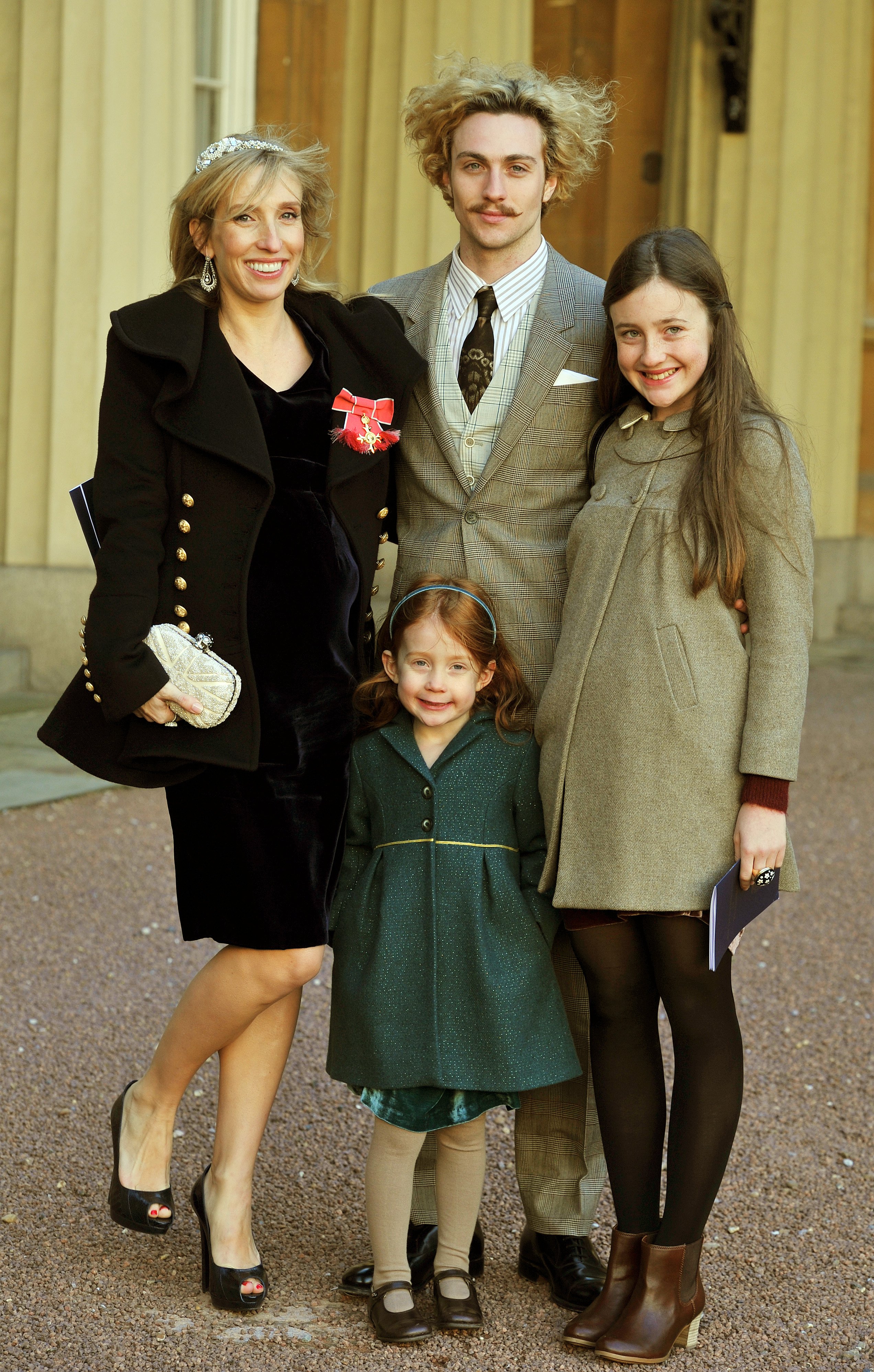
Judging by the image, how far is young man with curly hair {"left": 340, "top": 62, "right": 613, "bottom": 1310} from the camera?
8.61ft

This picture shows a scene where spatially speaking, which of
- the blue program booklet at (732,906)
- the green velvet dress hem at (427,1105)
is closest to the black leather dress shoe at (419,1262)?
the green velvet dress hem at (427,1105)

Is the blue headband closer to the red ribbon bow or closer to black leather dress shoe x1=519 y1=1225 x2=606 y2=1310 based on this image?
the red ribbon bow

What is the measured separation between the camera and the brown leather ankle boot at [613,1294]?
2.43 m

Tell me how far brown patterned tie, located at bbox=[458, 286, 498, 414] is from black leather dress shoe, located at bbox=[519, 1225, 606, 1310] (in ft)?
5.02

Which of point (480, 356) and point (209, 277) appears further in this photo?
point (480, 356)

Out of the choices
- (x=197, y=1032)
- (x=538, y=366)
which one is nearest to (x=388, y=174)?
(x=538, y=366)

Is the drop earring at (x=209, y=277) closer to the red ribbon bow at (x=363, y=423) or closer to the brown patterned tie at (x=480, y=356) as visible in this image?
the red ribbon bow at (x=363, y=423)

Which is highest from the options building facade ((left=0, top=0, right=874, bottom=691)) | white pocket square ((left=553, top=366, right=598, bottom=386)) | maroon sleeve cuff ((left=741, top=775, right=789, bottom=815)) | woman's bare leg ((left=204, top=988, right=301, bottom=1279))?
building facade ((left=0, top=0, right=874, bottom=691))

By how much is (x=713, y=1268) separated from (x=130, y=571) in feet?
5.45

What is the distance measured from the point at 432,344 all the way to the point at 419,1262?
1.67 metres

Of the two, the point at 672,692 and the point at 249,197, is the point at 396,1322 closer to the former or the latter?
the point at 672,692

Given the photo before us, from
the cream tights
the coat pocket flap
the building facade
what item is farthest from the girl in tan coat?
the building facade

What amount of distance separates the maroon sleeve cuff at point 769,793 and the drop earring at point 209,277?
1228 millimetres

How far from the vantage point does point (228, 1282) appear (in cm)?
251
